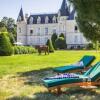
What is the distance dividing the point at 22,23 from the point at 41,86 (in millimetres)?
72825

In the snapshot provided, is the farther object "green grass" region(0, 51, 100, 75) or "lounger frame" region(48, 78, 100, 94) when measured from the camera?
"green grass" region(0, 51, 100, 75)

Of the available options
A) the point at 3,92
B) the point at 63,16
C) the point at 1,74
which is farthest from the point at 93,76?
the point at 63,16

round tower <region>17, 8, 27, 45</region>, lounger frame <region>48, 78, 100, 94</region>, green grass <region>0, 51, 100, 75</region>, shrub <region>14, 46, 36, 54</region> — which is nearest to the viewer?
lounger frame <region>48, 78, 100, 94</region>

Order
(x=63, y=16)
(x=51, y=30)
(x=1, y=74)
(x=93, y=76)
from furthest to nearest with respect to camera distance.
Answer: (x=51, y=30) < (x=63, y=16) < (x=1, y=74) < (x=93, y=76)

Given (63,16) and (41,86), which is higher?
(63,16)

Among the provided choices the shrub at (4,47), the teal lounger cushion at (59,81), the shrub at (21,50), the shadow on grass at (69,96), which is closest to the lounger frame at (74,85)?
the teal lounger cushion at (59,81)

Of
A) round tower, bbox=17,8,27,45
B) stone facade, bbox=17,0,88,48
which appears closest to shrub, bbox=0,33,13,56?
stone facade, bbox=17,0,88,48

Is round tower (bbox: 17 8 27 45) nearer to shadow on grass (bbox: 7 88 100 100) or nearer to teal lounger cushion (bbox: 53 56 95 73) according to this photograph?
teal lounger cushion (bbox: 53 56 95 73)

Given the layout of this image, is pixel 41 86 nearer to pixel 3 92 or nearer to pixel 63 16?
pixel 3 92

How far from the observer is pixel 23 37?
8538 centimetres

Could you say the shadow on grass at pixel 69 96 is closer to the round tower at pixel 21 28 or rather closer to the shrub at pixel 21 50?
the shrub at pixel 21 50

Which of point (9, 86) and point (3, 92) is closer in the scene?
point (3, 92)

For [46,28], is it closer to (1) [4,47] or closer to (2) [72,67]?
(1) [4,47]

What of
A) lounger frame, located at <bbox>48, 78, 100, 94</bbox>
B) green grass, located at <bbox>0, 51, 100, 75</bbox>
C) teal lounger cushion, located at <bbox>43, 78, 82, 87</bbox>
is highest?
teal lounger cushion, located at <bbox>43, 78, 82, 87</bbox>
